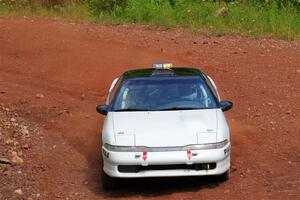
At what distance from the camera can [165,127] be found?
9.41 meters

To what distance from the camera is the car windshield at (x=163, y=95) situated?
10.1m

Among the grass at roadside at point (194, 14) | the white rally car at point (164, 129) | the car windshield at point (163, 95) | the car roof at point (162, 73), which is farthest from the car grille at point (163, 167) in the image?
the grass at roadside at point (194, 14)

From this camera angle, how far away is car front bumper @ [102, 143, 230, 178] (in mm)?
8938

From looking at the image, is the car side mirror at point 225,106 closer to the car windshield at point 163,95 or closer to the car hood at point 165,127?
the car windshield at point 163,95

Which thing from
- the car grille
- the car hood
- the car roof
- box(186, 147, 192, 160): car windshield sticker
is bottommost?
the car grille

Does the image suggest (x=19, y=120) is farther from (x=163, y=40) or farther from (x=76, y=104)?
(x=163, y=40)

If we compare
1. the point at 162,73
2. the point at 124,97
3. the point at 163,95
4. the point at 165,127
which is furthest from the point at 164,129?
the point at 162,73

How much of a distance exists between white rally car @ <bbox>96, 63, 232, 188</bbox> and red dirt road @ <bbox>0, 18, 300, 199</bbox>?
379mm

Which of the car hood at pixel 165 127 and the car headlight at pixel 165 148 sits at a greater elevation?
the car hood at pixel 165 127

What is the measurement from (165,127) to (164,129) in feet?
0.18

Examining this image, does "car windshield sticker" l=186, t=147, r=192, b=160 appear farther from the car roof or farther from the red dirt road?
the car roof

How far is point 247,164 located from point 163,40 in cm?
862

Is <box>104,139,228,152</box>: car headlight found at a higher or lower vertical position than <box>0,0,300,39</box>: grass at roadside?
higher

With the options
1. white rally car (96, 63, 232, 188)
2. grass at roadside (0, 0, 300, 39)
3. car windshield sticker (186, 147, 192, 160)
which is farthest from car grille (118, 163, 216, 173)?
grass at roadside (0, 0, 300, 39)
